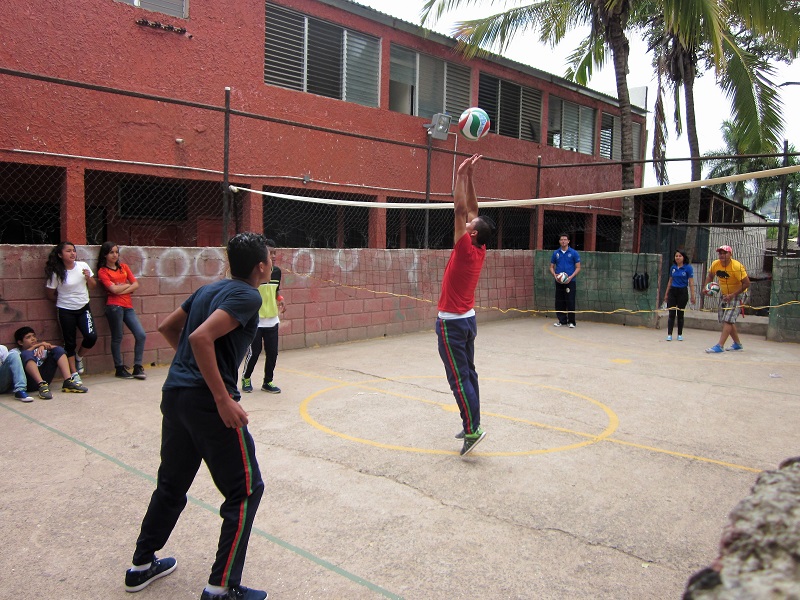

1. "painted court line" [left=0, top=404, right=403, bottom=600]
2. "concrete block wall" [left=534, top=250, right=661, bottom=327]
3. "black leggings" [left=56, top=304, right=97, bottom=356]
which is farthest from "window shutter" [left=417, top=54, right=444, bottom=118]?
"painted court line" [left=0, top=404, right=403, bottom=600]

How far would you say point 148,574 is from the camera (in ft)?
9.46

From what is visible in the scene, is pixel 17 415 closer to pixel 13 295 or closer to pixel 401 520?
pixel 13 295

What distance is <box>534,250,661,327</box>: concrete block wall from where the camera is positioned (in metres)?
12.5

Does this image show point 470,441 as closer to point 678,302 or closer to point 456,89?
point 678,302

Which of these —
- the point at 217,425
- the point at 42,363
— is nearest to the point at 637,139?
the point at 42,363

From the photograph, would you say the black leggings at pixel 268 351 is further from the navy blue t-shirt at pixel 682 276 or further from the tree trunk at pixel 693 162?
the tree trunk at pixel 693 162

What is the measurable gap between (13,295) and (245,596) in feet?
17.3

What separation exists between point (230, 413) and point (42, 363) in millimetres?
4796

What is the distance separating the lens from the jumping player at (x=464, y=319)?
468 cm

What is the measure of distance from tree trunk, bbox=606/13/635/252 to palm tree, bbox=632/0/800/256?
0.85 m

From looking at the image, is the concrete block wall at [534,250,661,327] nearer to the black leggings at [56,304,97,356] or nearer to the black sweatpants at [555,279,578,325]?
the black sweatpants at [555,279,578,325]

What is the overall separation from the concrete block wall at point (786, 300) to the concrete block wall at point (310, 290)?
4.72m

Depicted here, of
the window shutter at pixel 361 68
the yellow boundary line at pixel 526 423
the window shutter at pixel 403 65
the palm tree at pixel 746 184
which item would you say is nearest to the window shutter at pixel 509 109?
the window shutter at pixel 403 65

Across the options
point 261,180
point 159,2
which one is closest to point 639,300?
point 261,180
